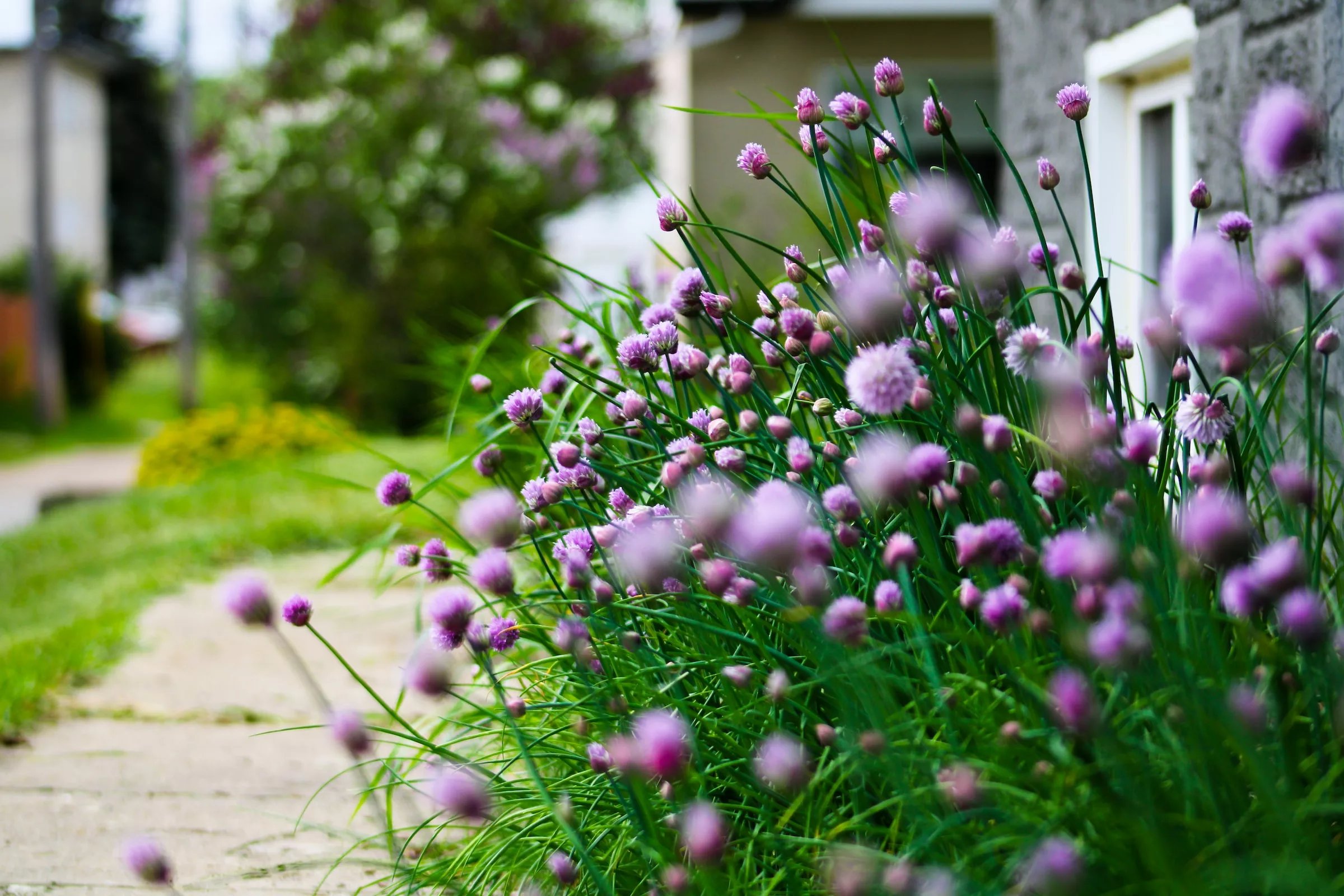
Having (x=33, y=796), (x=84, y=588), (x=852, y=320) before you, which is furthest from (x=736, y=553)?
(x=84, y=588)

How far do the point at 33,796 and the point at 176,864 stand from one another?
56 centimetres

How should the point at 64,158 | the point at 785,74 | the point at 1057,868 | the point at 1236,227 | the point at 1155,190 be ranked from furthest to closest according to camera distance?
1. the point at 64,158
2. the point at 785,74
3. the point at 1155,190
4. the point at 1236,227
5. the point at 1057,868

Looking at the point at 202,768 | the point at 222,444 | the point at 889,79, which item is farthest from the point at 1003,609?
the point at 222,444

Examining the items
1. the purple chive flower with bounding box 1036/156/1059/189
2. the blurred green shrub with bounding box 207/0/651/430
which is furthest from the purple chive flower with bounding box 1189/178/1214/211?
the blurred green shrub with bounding box 207/0/651/430

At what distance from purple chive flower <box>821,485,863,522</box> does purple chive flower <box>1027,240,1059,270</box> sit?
50cm

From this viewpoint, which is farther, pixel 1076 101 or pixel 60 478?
pixel 60 478

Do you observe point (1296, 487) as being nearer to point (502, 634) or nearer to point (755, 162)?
point (755, 162)

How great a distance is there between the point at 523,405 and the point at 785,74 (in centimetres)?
862

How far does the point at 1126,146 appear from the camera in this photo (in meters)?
3.73

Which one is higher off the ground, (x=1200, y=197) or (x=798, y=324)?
(x=1200, y=197)

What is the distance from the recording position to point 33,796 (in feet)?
7.78

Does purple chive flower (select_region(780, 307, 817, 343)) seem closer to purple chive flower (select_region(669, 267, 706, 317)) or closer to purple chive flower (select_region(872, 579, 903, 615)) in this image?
purple chive flower (select_region(669, 267, 706, 317))

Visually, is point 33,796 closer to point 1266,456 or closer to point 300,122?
point 1266,456

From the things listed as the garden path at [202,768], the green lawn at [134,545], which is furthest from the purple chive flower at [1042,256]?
the green lawn at [134,545]
